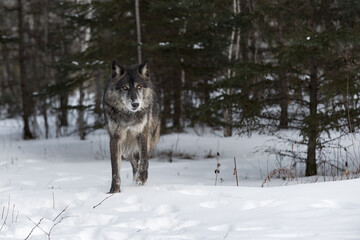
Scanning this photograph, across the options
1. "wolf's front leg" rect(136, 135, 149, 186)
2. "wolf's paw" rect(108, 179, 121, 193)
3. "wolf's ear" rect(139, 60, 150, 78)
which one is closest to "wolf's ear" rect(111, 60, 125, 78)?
"wolf's ear" rect(139, 60, 150, 78)

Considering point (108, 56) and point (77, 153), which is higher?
point (108, 56)

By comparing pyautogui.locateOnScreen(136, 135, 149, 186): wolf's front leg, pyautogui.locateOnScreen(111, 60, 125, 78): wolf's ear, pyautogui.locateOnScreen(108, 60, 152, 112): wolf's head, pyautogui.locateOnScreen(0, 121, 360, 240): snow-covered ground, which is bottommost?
pyautogui.locateOnScreen(0, 121, 360, 240): snow-covered ground

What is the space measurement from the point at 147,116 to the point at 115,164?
104 centimetres

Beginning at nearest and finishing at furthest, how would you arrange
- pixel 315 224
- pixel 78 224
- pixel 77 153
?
pixel 315 224 < pixel 78 224 < pixel 77 153

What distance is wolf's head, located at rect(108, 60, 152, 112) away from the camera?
5.95 m

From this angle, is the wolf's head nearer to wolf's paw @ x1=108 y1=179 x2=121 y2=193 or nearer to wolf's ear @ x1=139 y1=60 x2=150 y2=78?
wolf's ear @ x1=139 y1=60 x2=150 y2=78

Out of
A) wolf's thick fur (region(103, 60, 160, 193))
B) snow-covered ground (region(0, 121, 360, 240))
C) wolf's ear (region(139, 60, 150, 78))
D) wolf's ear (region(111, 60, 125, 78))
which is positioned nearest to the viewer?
snow-covered ground (region(0, 121, 360, 240))

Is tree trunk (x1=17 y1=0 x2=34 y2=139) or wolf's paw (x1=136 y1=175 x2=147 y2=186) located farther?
tree trunk (x1=17 y1=0 x2=34 y2=139)

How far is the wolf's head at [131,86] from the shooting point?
19.5 feet

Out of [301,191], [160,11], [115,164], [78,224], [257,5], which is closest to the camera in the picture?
[78,224]

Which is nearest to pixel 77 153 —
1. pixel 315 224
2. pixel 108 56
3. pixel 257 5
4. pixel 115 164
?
pixel 108 56

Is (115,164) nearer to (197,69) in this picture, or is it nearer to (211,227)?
(211,227)

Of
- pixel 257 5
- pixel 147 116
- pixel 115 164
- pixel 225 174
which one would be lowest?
pixel 225 174

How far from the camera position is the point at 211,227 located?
3.84 m
